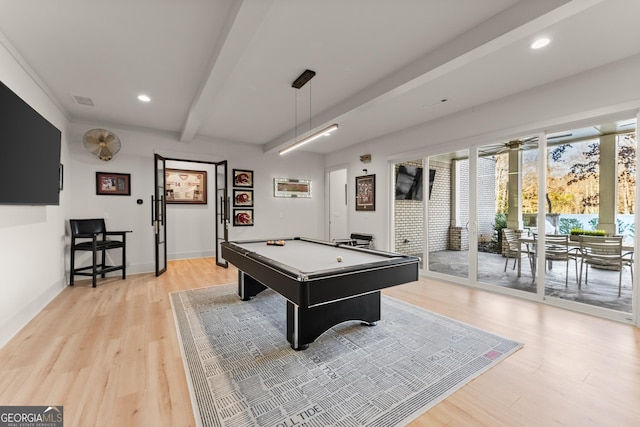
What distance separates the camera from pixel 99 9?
215 cm

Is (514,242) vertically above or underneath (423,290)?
above

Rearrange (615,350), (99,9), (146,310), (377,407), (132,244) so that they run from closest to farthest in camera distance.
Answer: (377,407), (99,9), (615,350), (146,310), (132,244)

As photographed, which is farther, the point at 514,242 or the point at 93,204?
the point at 93,204

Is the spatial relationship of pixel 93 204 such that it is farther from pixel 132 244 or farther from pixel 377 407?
pixel 377 407

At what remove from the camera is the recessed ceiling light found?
2449 mm

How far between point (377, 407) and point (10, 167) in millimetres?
3371

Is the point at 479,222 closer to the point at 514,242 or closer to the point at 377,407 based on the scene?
the point at 514,242

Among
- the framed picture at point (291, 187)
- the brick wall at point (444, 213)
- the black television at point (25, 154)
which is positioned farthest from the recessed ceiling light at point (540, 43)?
the framed picture at point (291, 187)

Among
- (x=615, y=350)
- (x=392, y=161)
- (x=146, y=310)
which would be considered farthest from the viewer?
(x=392, y=161)

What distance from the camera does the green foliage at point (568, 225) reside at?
3.56 meters

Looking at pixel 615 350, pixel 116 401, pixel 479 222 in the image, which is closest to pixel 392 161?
pixel 479 222

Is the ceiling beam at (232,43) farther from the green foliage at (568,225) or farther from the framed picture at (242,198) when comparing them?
the green foliage at (568,225)

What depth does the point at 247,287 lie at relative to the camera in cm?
363

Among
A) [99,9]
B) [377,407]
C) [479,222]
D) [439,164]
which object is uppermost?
[99,9]
